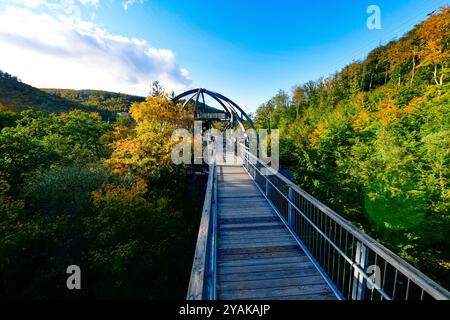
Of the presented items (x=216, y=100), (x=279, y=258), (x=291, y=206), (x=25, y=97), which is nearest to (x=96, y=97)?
(x=25, y=97)

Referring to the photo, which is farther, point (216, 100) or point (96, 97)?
point (96, 97)

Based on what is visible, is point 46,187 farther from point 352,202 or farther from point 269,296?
point 352,202

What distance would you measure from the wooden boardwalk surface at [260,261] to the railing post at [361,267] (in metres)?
0.40

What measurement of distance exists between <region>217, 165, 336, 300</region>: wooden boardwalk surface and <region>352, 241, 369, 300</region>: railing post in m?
0.40

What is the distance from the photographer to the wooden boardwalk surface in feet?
8.93

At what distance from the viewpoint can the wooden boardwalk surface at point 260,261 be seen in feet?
8.93

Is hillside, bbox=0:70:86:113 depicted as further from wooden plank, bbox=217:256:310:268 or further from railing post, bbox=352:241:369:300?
railing post, bbox=352:241:369:300

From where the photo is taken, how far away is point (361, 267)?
2.26 m

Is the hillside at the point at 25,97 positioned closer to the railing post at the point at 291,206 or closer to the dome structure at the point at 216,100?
the dome structure at the point at 216,100

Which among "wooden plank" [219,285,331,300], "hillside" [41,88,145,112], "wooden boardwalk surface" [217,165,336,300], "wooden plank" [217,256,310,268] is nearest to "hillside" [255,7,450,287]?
"wooden boardwalk surface" [217,165,336,300]

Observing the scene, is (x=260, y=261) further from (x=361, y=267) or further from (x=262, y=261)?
(x=361, y=267)

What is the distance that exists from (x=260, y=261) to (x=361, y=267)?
148 cm
